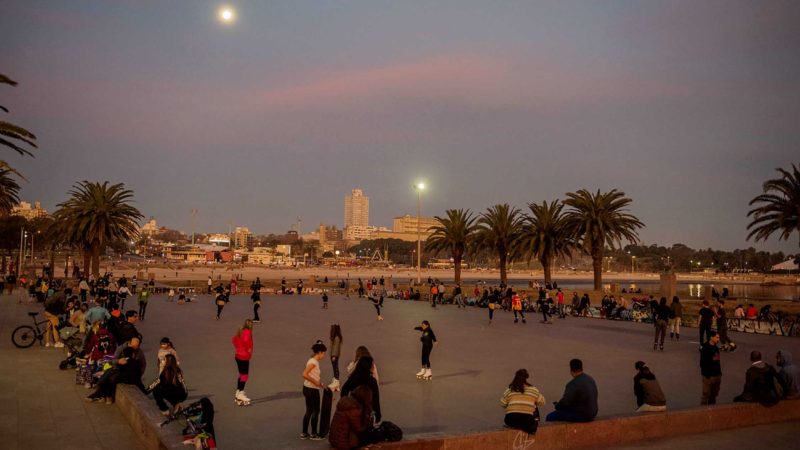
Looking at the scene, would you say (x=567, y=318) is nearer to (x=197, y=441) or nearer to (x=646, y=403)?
(x=646, y=403)

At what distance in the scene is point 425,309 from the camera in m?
36.5

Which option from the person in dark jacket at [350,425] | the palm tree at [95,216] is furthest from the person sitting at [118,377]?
the palm tree at [95,216]

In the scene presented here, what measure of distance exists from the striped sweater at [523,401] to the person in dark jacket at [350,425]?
6.95ft

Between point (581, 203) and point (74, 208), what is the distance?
3837 centimetres

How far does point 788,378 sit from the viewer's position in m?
10.6

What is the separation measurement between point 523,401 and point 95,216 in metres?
43.3

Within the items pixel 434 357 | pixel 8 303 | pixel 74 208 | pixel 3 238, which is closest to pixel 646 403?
pixel 434 357

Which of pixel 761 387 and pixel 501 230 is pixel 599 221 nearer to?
pixel 501 230

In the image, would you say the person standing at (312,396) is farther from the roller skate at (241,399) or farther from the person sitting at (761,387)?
the person sitting at (761,387)

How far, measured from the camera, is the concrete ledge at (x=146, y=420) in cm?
696

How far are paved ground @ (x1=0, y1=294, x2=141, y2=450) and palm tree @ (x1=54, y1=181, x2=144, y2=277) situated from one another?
106 ft

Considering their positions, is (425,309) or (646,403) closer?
(646,403)

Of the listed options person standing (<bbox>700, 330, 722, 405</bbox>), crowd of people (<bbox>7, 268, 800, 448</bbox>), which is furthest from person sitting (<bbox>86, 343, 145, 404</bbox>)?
person standing (<bbox>700, 330, 722, 405</bbox>)

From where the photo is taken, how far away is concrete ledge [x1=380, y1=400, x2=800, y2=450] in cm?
748
